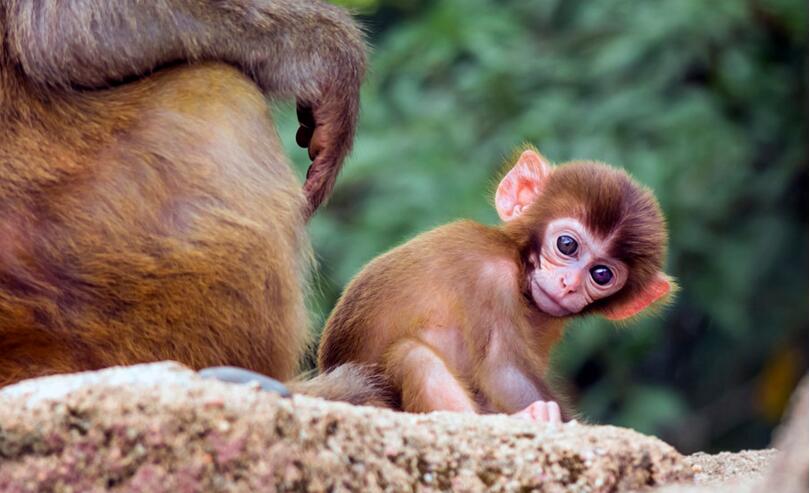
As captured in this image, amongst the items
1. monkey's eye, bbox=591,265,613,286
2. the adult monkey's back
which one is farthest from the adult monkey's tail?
monkey's eye, bbox=591,265,613,286

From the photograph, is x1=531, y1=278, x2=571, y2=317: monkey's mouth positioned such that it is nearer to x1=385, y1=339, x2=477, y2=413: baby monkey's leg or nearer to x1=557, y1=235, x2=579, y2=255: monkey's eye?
x1=557, y1=235, x2=579, y2=255: monkey's eye

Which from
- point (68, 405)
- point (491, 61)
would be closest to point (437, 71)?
point (491, 61)

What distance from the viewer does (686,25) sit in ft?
25.2

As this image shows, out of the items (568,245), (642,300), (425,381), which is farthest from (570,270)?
(425,381)

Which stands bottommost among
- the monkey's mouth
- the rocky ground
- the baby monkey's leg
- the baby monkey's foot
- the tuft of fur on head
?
the rocky ground

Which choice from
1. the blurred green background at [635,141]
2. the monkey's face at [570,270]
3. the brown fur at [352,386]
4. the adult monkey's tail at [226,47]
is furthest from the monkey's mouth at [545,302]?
the blurred green background at [635,141]

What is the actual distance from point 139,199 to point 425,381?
806 millimetres

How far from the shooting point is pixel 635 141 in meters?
7.56

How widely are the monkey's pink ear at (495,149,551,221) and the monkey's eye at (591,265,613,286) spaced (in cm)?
34

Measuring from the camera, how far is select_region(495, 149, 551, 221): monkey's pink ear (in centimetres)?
425

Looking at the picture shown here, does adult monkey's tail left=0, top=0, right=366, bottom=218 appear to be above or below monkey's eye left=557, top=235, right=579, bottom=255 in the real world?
below

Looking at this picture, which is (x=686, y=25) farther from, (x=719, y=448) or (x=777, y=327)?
(x=719, y=448)

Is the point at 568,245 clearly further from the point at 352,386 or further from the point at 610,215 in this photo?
the point at 352,386

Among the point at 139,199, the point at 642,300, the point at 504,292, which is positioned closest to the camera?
the point at 139,199
